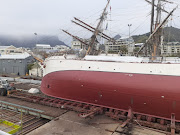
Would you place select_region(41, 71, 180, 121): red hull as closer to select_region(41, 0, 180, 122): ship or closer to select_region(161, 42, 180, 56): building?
select_region(41, 0, 180, 122): ship

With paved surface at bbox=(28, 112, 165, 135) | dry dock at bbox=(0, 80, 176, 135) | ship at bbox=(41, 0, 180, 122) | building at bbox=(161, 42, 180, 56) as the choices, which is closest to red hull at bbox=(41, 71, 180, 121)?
ship at bbox=(41, 0, 180, 122)

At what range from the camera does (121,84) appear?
10820 millimetres

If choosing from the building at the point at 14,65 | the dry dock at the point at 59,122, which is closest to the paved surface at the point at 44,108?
the dry dock at the point at 59,122

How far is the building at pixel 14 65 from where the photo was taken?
39888mm

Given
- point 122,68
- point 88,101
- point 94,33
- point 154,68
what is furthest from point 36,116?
point 94,33

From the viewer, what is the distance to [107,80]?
11383mm

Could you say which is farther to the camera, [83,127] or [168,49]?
[168,49]

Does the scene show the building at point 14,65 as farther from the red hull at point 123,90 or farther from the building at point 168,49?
the building at point 168,49

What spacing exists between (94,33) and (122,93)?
37.7 feet

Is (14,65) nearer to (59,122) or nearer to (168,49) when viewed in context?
(59,122)

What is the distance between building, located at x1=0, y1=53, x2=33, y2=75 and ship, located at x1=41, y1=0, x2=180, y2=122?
29.0 meters

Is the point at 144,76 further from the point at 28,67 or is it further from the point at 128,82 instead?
the point at 28,67

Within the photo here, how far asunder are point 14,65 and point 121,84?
3742 centimetres

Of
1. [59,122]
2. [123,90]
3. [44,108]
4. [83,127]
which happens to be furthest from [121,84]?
[44,108]
